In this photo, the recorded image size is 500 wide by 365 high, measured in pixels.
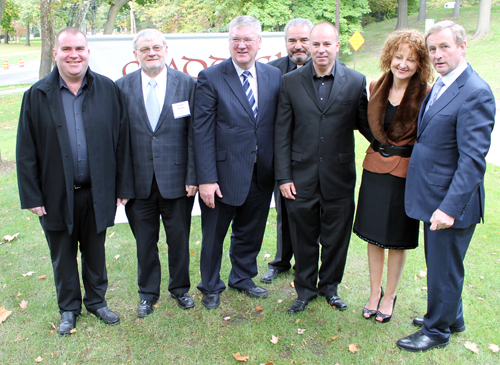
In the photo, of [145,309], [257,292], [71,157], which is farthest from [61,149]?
[257,292]

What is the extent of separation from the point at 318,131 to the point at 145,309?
1.98 metres

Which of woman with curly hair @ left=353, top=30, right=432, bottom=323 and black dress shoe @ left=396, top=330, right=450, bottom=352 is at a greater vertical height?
woman with curly hair @ left=353, top=30, right=432, bottom=323

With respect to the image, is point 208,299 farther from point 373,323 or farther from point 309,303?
point 373,323

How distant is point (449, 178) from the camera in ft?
8.53

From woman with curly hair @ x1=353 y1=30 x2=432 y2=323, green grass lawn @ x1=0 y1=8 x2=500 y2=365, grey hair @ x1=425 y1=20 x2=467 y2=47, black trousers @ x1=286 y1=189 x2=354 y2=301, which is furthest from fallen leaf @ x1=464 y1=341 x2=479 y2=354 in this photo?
grey hair @ x1=425 y1=20 x2=467 y2=47

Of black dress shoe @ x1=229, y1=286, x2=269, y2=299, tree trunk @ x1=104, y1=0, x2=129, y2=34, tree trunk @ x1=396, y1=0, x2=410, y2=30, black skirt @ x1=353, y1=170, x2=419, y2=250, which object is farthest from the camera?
tree trunk @ x1=396, y1=0, x2=410, y2=30

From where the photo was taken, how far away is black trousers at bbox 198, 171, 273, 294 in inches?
134

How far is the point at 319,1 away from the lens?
25.7m

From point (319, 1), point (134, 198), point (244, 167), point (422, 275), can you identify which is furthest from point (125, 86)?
point (319, 1)

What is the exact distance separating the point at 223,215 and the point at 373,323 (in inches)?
57.2

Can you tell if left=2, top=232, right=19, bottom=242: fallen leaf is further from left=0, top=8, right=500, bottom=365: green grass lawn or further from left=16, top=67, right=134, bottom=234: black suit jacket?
left=16, top=67, right=134, bottom=234: black suit jacket

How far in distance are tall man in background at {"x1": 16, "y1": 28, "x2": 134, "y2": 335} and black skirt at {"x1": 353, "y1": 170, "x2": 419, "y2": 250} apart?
5.89 ft

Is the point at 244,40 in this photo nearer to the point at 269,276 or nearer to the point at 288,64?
the point at 288,64

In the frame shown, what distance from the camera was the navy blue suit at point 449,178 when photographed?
2449mm
